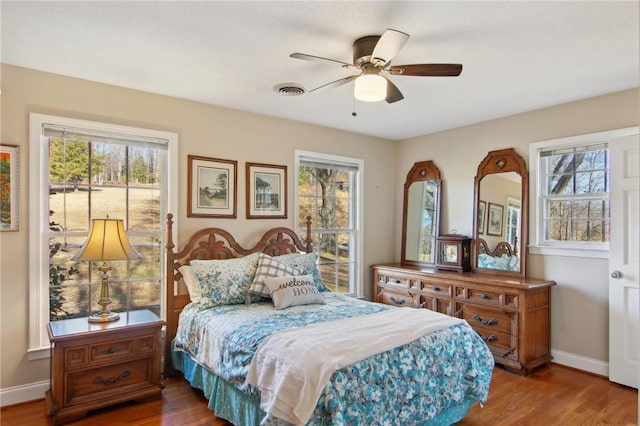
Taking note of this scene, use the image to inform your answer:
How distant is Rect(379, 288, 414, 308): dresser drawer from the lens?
4.44 m

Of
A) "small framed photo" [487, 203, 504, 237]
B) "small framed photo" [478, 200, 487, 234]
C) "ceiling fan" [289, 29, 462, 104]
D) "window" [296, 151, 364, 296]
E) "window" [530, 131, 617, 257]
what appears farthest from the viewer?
"window" [296, 151, 364, 296]

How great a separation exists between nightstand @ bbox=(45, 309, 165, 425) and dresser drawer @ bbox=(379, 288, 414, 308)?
268cm

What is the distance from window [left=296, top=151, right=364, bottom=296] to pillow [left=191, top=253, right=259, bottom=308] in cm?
118

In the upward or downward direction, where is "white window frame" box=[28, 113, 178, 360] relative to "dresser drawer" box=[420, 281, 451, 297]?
upward

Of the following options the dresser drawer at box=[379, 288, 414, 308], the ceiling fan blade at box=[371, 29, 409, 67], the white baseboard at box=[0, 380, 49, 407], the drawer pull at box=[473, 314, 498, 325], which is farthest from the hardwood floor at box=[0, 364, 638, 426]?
the ceiling fan blade at box=[371, 29, 409, 67]

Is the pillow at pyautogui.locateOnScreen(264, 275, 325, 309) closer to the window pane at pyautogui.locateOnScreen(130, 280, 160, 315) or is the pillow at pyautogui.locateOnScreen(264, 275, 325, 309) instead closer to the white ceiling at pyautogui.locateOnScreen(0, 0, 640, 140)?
the window pane at pyautogui.locateOnScreen(130, 280, 160, 315)

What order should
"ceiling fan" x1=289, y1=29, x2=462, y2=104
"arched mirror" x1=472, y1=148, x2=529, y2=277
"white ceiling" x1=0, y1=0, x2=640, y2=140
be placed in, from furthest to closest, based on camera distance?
"arched mirror" x1=472, y1=148, x2=529, y2=277 → "ceiling fan" x1=289, y1=29, x2=462, y2=104 → "white ceiling" x1=0, y1=0, x2=640, y2=140

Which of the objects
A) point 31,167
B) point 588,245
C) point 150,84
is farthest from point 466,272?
point 31,167

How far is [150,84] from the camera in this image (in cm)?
322

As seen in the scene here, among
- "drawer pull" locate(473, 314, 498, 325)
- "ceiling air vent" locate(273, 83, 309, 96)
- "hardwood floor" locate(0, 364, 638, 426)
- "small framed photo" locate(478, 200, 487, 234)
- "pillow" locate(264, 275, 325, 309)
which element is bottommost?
"hardwood floor" locate(0, 364, 638, 426)

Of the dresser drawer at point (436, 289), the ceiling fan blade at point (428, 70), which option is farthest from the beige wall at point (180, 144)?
the ceiling fan blade at point (428, 70)

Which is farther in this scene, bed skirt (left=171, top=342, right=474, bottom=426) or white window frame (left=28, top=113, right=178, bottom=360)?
white window frame (left=28, top=113, right=178, bottom=360)

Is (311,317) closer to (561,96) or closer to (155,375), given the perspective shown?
(155,375)

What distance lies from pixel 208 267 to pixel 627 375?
11.9ft
